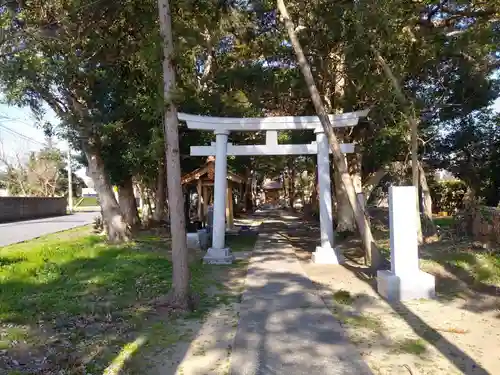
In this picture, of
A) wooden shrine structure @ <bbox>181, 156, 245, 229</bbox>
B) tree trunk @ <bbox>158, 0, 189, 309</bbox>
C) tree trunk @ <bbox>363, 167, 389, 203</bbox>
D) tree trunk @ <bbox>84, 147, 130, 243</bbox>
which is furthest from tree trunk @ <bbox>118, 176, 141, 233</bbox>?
tree trunk @ <bbox>158, 0, 189, 309</bbox>

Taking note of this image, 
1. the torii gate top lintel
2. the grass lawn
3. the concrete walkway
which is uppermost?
the torii gate top lintel

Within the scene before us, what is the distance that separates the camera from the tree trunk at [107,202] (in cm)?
1520

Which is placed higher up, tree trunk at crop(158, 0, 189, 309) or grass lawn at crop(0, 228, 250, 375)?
tree trunk at crop(158, 0, 189, 309)

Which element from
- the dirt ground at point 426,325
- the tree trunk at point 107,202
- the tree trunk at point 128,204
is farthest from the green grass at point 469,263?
the tree trunk at point 128,204

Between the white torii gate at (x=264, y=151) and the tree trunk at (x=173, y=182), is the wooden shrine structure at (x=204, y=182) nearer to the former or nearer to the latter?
the white torii gate at (x=264, y=151)

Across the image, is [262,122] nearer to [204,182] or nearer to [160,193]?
[204,182]

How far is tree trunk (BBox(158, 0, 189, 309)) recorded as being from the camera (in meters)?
7.51

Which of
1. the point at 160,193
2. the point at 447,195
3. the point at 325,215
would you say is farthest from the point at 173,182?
the point at 447,195

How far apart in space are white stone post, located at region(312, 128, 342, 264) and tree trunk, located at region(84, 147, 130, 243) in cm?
608

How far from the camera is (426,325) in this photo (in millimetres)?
6520

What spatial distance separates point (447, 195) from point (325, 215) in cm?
1967

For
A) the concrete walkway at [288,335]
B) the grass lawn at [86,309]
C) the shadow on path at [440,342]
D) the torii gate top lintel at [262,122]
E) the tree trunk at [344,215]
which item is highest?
the torii gate top lintel at [262,122]

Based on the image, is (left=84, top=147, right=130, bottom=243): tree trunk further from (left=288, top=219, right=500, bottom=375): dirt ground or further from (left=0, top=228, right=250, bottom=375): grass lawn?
(left=288, top=219, right=500, bottom=375): dirt ground

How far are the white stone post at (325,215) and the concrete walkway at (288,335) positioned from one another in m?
2.35
